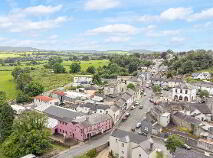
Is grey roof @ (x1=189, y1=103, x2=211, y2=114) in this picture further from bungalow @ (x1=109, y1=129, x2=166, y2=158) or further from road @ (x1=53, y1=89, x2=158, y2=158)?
bungalow @ (x1=109, y1=129, x2=166, y2=158)

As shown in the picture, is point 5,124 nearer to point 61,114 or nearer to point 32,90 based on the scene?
point 61,114

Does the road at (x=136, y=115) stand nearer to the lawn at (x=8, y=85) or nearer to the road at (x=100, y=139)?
the road at (x=100, y=139)

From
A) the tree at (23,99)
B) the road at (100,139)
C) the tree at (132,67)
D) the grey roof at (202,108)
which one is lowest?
the road at (100,139)

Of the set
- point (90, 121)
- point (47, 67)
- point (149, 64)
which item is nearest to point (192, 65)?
point (149, 64)

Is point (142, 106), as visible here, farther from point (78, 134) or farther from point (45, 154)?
point (45, 154)

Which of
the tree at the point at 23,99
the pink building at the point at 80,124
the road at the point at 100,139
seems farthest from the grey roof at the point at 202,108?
the tree at the point at 23,99

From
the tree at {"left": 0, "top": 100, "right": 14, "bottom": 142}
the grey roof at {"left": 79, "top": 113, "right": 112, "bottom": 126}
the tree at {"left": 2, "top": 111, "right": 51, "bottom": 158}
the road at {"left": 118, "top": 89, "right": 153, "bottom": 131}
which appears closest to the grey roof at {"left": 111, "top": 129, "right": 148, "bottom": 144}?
the grey roof at {"left": 79, "top": 113, "right": 112, "bottom": 126}

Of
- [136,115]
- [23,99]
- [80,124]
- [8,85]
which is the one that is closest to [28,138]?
[80,124]
